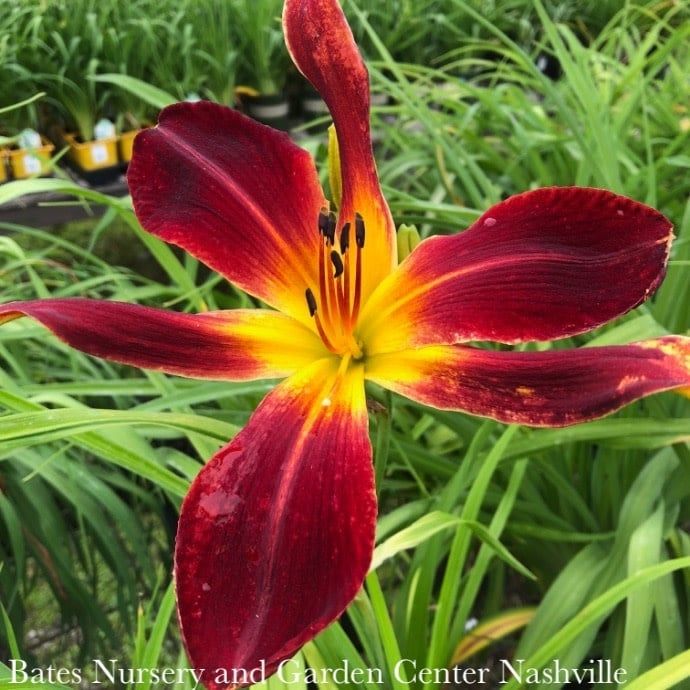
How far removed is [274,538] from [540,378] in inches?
5.3

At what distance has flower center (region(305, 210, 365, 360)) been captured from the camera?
0.35 metres

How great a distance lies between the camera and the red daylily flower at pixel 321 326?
0.28 m

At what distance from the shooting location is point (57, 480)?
714 millimetres

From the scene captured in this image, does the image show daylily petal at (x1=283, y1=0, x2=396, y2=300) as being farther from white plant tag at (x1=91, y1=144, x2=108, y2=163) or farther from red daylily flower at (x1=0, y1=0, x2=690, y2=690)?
white plant tag at (x1=91, y1=144, x2=108, y2=163)

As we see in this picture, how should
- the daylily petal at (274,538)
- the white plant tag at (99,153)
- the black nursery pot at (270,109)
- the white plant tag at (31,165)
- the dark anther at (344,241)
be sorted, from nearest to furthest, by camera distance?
1. the daylily petal at (274,538)
2. the dark anther at (344,241)
3. the white plant tag at (31,165)
4. the white plant tag at (99,153)
5. the black nursery pot at (270,109)

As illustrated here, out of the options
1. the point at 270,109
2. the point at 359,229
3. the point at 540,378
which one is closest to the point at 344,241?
the point at 359,229

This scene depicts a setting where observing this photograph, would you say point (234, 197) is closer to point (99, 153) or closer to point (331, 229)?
point (331, 229)

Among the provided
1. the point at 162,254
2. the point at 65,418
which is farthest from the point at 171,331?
the point at 162,254

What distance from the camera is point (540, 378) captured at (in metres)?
0.32

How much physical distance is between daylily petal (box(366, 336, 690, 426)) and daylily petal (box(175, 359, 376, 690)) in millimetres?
35

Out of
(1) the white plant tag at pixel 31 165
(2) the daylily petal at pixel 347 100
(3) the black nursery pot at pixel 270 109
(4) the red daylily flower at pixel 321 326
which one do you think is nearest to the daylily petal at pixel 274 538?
(4) the red daylily flower at pixel 321 326

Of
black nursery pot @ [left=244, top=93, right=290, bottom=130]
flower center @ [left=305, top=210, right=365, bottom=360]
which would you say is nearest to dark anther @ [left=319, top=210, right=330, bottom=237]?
flower center @ [left=305, top=210, right=365, bottom=360]

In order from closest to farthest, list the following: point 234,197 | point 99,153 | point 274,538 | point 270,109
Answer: point 274,538, point 234,197, point 99,153, point 270,109

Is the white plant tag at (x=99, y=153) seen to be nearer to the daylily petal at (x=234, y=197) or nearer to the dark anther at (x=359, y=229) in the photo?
the daylily petal at (x=234, y=197)
